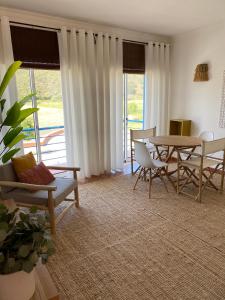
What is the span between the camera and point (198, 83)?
14.9 feet

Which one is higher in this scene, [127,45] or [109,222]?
[127,45]

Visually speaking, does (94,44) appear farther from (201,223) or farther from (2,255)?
(2,255)

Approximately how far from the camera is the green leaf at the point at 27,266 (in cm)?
87

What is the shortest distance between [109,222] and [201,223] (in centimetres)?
111

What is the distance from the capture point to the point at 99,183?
4023 millimetres

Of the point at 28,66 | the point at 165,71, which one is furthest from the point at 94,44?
the point at 165,71

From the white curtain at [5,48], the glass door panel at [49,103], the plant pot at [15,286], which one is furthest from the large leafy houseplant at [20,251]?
the glass door panel at [49,103]

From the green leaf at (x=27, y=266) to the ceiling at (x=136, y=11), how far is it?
3159 millimetres

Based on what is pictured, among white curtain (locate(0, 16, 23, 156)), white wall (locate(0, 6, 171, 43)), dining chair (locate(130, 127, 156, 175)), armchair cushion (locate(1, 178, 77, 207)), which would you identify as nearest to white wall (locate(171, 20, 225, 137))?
white wall (locate(0, 6, 171, 43))

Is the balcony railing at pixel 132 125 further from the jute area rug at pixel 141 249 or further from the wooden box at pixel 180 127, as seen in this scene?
the jute area rug at pixel 141 249

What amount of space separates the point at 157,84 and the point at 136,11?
1.74m

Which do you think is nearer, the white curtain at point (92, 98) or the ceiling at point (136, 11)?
the ceiling at point (136, 11)

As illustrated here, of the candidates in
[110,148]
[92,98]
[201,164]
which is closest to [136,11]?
[92,98]

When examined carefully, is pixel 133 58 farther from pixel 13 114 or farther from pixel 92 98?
pixel 13 114
